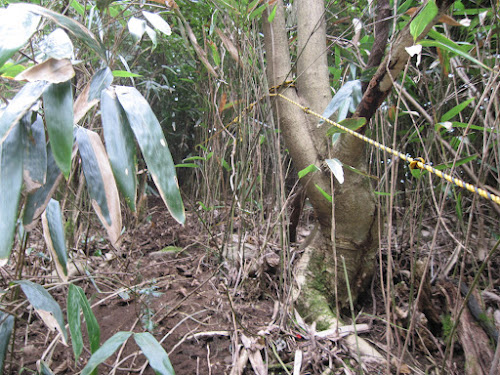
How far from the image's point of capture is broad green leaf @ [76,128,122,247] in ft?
1.50

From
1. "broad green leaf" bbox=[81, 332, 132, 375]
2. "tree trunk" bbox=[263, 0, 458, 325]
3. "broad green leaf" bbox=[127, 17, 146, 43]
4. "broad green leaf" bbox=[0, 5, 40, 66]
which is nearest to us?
"broad green leaf" bbox=[0, 5, 40, 66]

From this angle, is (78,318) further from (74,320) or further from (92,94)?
(92,94)

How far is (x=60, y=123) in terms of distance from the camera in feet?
1.39

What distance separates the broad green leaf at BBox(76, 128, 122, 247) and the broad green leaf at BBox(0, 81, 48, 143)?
10 centimetres

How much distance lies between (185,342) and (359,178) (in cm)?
67

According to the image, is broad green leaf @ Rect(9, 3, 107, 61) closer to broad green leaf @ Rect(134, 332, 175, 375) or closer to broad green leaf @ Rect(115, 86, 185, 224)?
broad green leaf @ Rect(115, 86, 185, 224)

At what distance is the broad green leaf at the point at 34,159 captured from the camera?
440 mm

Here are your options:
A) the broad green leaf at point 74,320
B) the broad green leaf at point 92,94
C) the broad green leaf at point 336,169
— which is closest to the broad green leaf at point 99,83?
the broad green leaf at point 92,94

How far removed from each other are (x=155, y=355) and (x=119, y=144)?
0.34m

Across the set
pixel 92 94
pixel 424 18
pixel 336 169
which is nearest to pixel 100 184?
pixel 92 94

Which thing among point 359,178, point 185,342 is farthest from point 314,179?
point 185,342

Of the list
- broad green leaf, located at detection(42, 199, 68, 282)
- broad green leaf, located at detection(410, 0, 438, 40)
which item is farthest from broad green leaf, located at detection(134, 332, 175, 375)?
broad green leaf, located at detection(410, 0, 438, 40)

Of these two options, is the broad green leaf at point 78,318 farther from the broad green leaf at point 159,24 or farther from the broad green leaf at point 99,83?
the broad green leaf at point 159,24

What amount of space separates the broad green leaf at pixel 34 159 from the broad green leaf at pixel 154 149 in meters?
0.13
